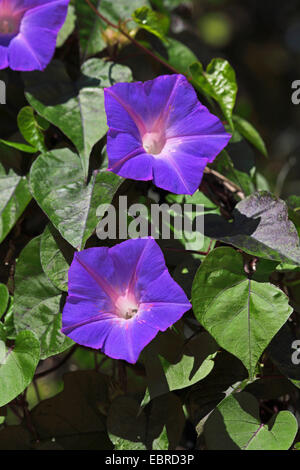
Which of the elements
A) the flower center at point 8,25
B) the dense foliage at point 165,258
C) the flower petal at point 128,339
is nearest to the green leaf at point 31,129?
the dense foliage at point 165,258

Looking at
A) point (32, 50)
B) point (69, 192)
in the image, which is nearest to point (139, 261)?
point (69, 192)

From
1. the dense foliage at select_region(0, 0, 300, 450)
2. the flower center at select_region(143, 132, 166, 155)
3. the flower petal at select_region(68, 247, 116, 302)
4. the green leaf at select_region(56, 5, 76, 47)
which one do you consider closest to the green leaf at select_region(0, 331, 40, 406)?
the dense foliage at select_region(0, 0, 300, 450)

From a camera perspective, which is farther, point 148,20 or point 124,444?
point 148,20

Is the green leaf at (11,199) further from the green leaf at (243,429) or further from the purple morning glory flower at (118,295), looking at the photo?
the green leaf at (243,429)

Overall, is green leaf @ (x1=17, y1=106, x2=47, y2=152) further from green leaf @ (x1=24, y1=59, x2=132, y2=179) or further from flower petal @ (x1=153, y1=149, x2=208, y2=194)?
flower petal @ (x1=153, y1=149, x2=208, y2=194)

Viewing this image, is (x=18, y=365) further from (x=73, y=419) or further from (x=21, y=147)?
(x=21, y=147)
